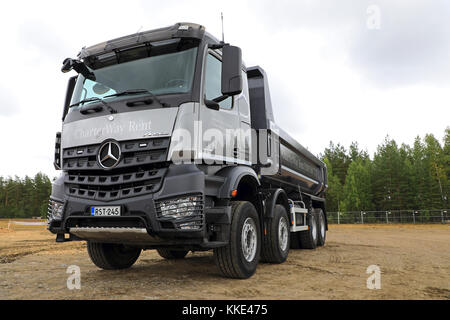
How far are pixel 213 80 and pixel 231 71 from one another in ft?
1.38

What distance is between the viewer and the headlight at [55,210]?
4578 millimetres

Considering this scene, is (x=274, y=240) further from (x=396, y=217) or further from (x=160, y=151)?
(x=396, y=217)

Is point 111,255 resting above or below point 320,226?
below

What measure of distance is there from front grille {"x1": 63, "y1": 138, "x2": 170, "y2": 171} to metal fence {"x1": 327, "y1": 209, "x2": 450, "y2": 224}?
37.3 m

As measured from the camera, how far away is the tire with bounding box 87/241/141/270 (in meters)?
5.81

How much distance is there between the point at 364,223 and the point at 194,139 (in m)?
39.5

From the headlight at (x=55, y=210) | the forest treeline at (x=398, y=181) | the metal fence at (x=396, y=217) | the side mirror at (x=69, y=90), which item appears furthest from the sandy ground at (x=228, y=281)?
the forest treeline at (x=398, y=181)

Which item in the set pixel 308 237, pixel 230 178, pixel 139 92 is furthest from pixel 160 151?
pixel 308 237

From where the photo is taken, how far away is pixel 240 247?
4.80 metres

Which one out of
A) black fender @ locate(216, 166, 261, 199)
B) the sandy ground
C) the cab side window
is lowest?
the sandy ground

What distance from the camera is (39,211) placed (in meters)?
87.1

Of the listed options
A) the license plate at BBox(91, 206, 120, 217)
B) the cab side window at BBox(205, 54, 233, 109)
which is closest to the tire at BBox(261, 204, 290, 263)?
the cab side window at BBox(205, 54, 233, 109)

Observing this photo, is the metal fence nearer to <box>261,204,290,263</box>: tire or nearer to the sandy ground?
the sandy ground
